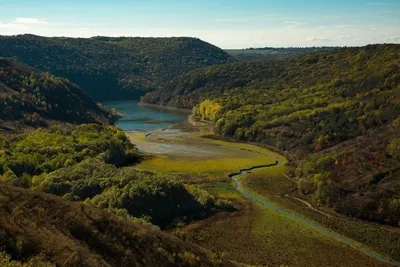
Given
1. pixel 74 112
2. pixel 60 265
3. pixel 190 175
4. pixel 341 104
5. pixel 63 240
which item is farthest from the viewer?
pixel 74 112

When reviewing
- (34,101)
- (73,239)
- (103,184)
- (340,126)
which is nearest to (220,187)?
(103,184)

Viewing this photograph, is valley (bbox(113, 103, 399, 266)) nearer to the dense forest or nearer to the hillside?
the dense forest

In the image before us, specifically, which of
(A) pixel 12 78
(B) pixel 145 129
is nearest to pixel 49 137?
(B) pixel 145 129

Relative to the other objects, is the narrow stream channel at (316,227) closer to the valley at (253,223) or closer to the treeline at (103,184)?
the valley at (253,223)

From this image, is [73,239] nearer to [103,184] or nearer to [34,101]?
[103,184]

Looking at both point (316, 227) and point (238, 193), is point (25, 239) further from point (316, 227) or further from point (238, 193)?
point (238, 193)

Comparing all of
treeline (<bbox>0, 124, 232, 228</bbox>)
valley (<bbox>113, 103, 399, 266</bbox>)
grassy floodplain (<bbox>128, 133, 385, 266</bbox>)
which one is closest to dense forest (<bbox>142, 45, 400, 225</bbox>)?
valley (<bbox>113, 103, 399, 266</bbox>)

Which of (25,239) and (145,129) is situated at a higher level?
(25,239)
